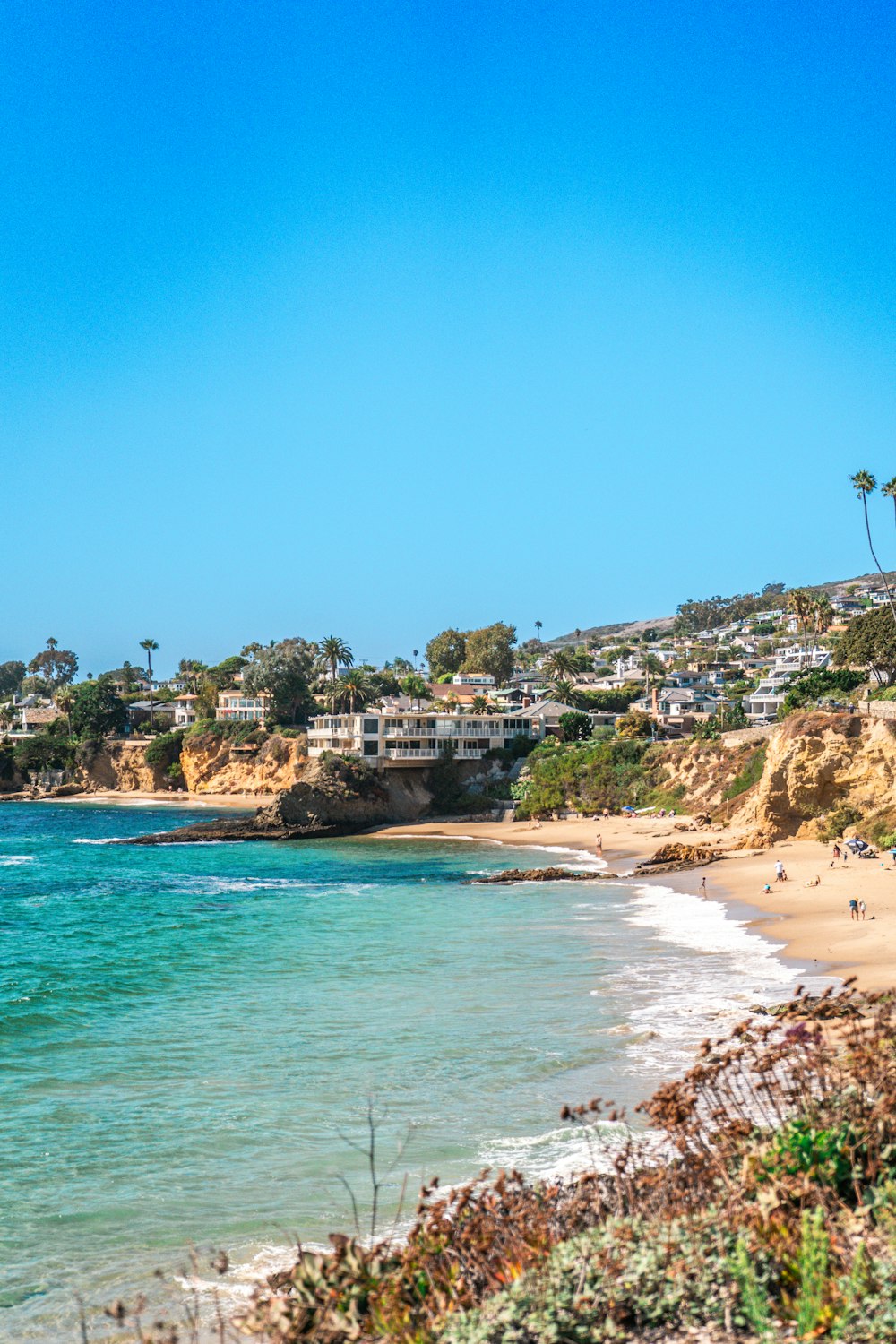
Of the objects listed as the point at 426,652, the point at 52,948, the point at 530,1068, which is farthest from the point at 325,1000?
the point at 426,652

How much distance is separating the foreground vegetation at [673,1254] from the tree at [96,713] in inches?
4241

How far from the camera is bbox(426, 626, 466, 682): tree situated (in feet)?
551

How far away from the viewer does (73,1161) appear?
13.1 m

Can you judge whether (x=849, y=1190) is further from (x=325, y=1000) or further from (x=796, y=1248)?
(x=325, y=1000)

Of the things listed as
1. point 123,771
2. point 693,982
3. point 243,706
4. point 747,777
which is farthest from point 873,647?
point 123,771

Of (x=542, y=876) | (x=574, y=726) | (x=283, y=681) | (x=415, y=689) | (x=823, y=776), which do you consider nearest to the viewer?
(x=542, y=876)

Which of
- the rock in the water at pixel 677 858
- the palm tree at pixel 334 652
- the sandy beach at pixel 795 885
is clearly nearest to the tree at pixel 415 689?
the palm tree at pixel 334 652

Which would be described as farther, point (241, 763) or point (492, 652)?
point (492, 652)

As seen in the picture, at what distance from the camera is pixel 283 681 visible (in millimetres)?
104500

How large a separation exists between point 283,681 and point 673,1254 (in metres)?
99.3

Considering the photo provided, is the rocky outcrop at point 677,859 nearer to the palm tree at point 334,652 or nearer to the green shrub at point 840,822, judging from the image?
the green shrub at point 840,822

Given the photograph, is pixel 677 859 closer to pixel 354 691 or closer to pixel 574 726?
pixel 574 726

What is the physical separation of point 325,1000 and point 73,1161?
28.5 feet

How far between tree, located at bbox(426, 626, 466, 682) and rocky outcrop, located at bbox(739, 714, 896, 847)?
396ft
